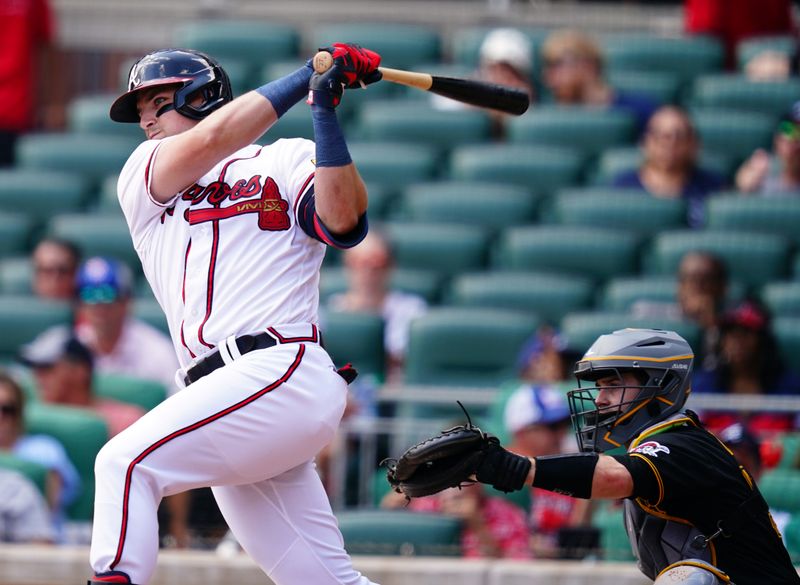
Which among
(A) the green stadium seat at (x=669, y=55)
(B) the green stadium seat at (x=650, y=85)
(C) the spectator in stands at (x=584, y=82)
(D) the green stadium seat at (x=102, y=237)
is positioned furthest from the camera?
(A) the green stadium seat at (x=669, y=55)

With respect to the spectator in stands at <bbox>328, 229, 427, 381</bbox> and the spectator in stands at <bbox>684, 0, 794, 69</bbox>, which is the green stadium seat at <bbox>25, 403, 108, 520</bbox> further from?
the spectator in stands at <bbox>684, 0, 794, 69</bbox>

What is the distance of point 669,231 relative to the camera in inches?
288

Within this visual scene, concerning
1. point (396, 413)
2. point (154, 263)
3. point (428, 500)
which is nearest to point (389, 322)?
point (396, 413)

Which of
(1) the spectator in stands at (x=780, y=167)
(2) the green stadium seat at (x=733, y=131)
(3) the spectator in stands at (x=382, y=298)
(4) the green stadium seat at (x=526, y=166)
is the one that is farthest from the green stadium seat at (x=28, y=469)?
(2) the green stadium seat at (x=733, y=131)

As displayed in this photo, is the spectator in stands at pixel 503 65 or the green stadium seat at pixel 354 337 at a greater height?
the spectator in stands at pixel 503 65

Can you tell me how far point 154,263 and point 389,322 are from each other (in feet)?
11.0

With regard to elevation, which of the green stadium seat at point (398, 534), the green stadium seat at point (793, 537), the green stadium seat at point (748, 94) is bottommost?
the green stadium seat at point (398, 534)

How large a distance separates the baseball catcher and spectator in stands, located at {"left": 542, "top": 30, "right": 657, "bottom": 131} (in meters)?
4.74

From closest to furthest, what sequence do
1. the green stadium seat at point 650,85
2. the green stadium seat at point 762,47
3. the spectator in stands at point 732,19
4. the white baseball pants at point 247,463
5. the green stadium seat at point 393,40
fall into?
the white baseball pants at point 247,463 < the green stadium seat at point 650,85 < the green stadium seat at point 762,47 < the green stadium seat at point 393,40 < the spectator in stands at point 732,19

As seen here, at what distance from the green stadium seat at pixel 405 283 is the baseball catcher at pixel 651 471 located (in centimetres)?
349

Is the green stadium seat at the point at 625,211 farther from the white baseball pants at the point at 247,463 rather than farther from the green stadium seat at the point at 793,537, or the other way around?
the white baseball pants at the point at 247,463

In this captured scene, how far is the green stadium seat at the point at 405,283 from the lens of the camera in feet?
23.3

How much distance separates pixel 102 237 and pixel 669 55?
3748 millimetres

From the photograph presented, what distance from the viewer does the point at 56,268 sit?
7.09 metres
